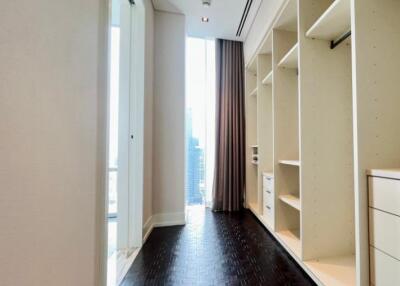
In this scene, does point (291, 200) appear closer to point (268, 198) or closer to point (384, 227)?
point (268, 198)

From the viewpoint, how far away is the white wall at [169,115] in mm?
2408

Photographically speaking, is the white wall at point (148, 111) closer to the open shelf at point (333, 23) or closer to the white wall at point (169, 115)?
the white wall at point (169, 115)

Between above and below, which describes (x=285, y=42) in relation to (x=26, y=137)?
above

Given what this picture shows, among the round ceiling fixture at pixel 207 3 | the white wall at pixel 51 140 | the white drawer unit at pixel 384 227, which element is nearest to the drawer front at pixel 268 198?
the white drawer unit at pixel 384 227

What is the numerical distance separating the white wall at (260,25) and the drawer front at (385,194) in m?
1.66

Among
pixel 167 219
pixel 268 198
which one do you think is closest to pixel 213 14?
pixel 268 198

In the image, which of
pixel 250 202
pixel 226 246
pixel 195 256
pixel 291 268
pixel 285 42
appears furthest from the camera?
pixel 250 202

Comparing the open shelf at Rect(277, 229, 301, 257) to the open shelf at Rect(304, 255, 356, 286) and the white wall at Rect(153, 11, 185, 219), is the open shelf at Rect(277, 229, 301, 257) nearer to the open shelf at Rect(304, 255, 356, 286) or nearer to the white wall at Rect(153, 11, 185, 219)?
the open shelf at Rect(304, 255, 356, 286)

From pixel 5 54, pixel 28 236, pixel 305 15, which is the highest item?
pixel 305 15

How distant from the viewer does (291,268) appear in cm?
149

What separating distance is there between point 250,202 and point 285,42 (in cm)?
222

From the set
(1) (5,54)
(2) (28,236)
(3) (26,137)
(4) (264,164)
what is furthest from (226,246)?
(1) (5,54)

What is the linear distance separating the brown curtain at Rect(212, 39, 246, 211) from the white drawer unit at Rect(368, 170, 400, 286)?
206 cm

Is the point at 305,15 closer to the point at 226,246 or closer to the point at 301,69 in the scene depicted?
the point at 301,69
